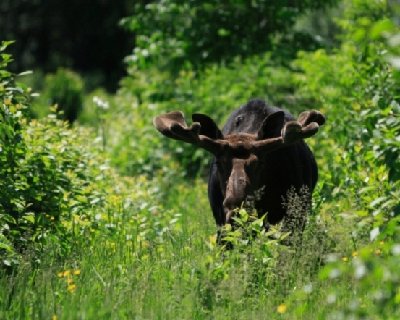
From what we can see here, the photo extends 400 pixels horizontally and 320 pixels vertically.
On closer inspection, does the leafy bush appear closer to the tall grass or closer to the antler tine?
the tall grass

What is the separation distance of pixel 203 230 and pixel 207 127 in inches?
39.5

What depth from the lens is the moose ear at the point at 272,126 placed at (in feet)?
30.5

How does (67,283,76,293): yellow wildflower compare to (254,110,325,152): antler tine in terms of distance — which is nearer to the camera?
(67,283,76,293): yellow wildflower

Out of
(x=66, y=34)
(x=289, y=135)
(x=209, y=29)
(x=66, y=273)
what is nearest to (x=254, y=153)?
(x=289, y=135)

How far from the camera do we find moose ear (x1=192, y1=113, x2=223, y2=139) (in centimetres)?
933

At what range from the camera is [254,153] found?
9062 millimetres

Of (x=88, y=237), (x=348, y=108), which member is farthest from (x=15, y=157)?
(x=348, y=108)

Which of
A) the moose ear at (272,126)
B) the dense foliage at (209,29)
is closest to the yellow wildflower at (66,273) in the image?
the moose ear at (272,126)

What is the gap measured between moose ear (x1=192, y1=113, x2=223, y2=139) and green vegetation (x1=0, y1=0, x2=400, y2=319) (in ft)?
2.69

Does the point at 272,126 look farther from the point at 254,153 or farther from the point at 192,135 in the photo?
the point at 192,135

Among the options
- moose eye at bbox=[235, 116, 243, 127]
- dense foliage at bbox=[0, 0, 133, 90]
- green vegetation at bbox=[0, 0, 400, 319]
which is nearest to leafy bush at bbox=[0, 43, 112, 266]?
green vegetation at bbox=[0, 0, 400, 319]

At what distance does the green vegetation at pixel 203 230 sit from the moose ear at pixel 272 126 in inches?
24.6

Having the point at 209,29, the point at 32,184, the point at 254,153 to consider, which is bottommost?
the point at 32,184

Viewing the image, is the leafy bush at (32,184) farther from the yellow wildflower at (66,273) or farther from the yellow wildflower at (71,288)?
the yellow wildflower at (71,288)
